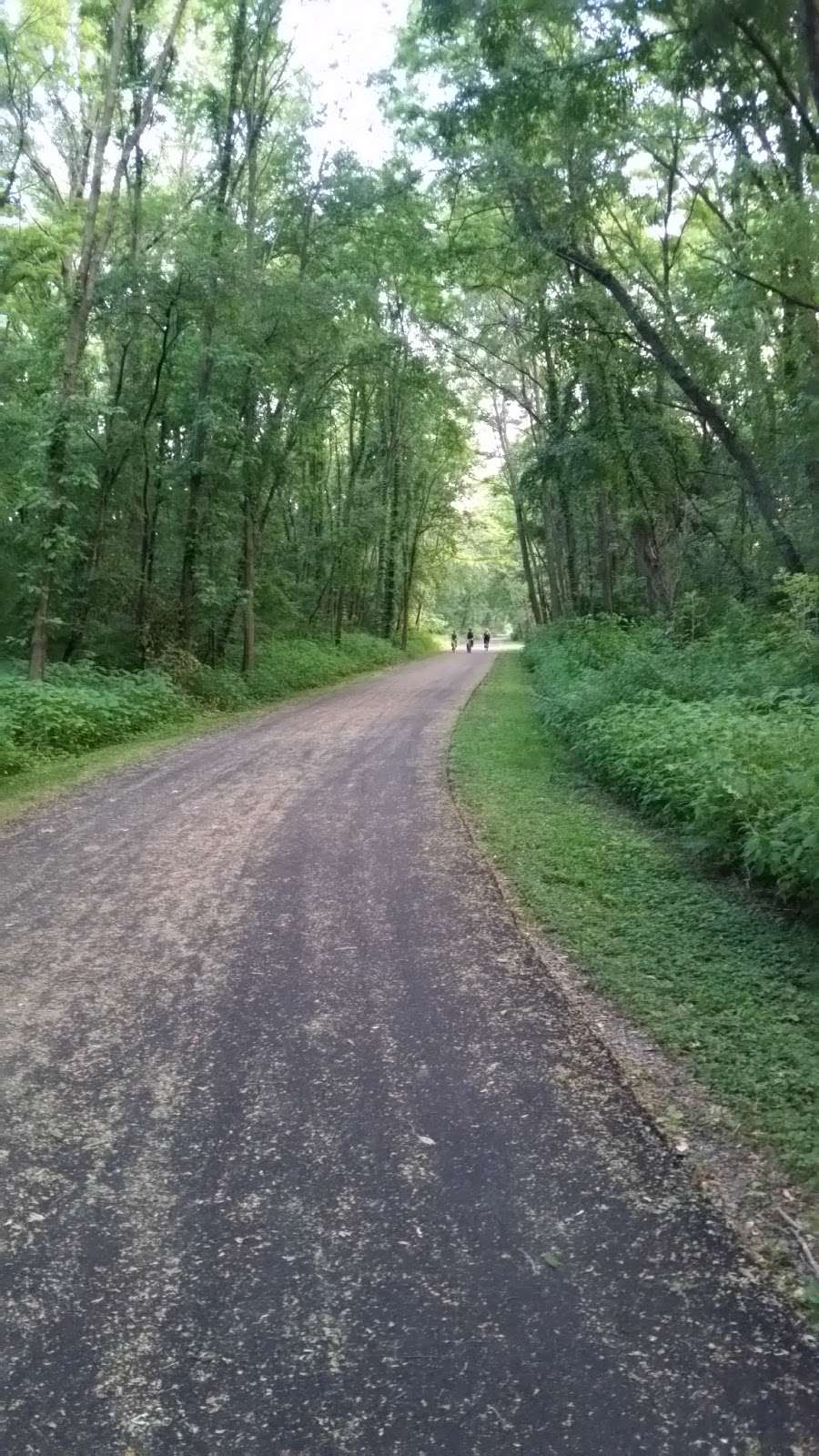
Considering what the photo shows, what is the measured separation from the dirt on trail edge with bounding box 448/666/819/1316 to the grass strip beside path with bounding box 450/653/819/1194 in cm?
7

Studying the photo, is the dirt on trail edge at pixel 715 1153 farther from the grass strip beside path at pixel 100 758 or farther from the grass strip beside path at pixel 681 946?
the grass strip beside path at pixel 100 758

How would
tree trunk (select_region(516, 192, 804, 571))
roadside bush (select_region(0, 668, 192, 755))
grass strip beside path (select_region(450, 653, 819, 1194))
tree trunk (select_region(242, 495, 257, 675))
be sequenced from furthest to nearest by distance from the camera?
tree trunk (select_region(242, 495, 257, 675)), tree trunk (select_region(516, 192, 804, 571)), roadside bush (select_region(0, 668, 192, 755)), grass strip beside path (select_region(450, 653, 819, 1194))

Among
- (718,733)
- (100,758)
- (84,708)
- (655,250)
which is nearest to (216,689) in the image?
(84,708)

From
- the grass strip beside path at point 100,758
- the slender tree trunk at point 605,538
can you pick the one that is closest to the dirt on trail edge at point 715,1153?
the grass strip beside path at point 100,758

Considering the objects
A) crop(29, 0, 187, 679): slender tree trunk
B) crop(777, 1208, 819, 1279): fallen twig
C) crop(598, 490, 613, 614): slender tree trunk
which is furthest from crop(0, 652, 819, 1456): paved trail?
crop(598, 490, 613, 614): slender tree trunk

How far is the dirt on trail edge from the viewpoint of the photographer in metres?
2.67

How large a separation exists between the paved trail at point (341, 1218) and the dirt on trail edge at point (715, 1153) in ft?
0.28

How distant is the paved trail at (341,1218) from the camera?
2.17 m

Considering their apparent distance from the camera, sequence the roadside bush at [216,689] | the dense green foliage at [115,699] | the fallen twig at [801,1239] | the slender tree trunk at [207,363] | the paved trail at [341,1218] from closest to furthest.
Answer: the paved trail at [341,1218] < the fallen twig at [801,1239] < the dense green foliage at [115,699] < the slender tree trunk at [207,363] < the roadside bush at [216,689]

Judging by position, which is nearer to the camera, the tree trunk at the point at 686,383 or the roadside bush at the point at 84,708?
the roadside bush at the point at 84,708

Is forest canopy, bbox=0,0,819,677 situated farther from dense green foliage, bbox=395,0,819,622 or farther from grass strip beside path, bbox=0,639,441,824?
grass strip beside path, bbox=0,639,441,824

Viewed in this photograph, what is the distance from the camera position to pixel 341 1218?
287 centimetres

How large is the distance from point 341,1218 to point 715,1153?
1308 mm

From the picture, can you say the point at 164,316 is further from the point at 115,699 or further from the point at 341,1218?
the point at 341,1218
